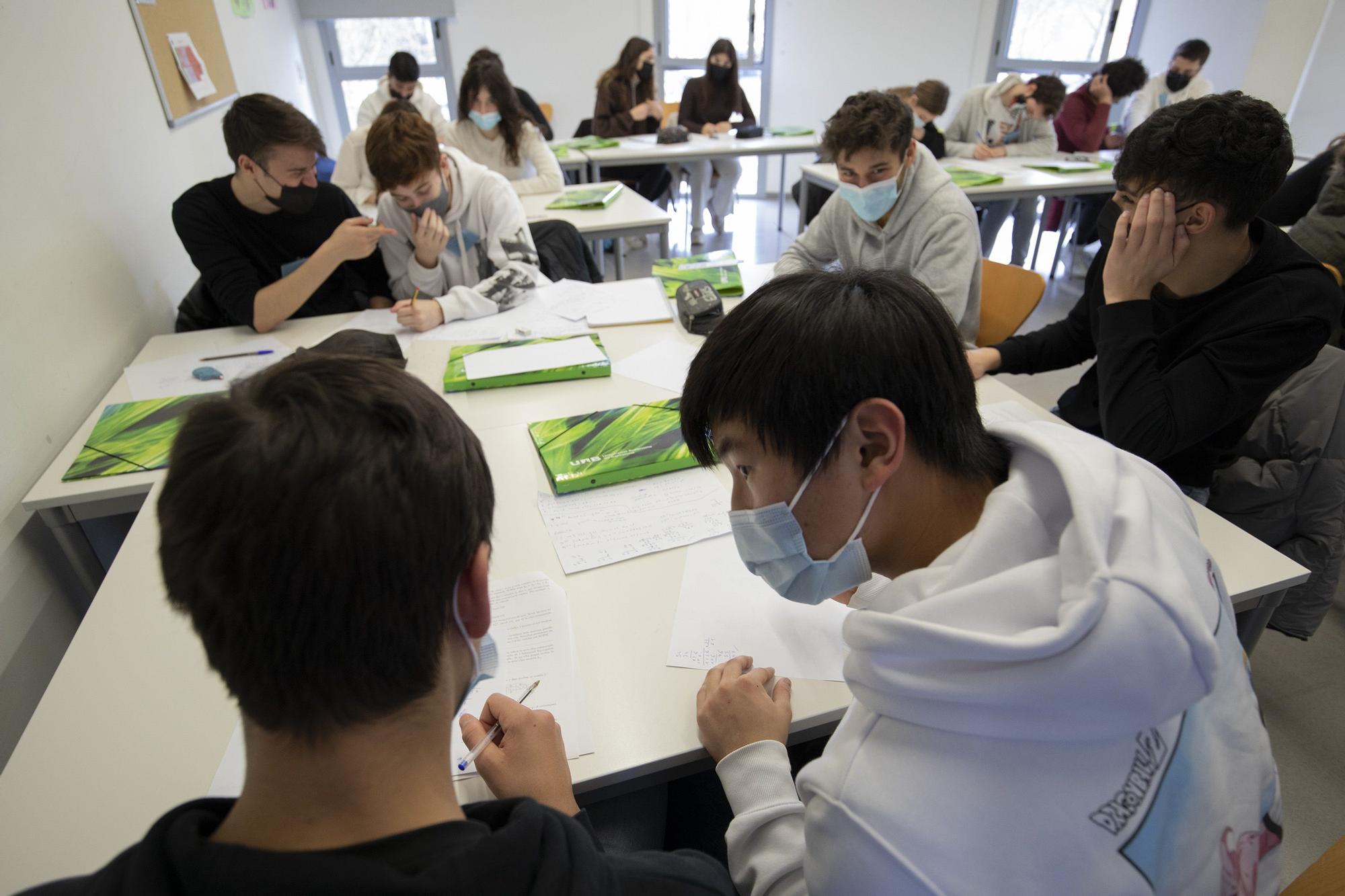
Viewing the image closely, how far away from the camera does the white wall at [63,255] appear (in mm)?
1404

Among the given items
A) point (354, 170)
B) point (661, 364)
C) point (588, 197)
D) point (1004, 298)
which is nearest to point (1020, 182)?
point (1004, 298)

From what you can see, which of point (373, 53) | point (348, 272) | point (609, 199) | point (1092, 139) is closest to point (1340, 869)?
point (348, 272)

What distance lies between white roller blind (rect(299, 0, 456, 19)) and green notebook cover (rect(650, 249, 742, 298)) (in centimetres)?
460

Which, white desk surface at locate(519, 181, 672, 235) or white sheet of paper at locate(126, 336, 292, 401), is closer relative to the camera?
white sheet of paper at locate(126, 336, 292, 401)

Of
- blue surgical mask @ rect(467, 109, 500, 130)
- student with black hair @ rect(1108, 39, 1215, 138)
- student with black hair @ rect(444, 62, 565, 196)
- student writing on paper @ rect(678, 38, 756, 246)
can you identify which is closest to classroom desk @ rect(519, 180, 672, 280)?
student with black hair @ rect(444, 62, 565, 196)

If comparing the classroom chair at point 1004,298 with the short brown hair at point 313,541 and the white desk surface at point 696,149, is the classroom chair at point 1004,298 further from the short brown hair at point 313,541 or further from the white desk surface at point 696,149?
the white desk surface at point 696,149

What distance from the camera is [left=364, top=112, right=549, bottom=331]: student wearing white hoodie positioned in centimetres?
200

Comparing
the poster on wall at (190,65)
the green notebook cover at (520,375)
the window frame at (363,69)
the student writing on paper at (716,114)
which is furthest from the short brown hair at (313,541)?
the window frame at (363,69)

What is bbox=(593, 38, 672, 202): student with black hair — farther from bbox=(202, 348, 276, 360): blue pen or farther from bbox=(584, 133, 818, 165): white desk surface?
bbox=(202, 348, 276, 360): blue pen

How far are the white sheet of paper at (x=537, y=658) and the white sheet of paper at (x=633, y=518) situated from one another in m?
0.08

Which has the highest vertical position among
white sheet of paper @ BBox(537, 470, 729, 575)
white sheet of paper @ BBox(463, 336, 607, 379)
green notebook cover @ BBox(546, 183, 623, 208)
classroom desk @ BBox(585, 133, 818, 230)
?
classroom desk @ BBox(585, 133, 818, 230)

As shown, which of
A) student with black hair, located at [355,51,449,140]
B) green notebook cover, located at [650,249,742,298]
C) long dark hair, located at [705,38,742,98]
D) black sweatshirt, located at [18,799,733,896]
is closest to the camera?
black sweatshirt, located at [18,799,733,896]

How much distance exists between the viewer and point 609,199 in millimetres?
3225

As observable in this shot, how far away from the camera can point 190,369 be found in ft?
5.92
